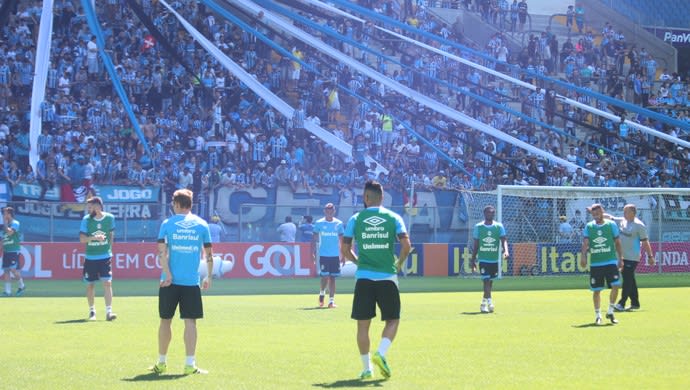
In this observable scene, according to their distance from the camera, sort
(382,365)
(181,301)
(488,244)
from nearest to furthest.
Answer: (382,365) < (181,301) < (488,244)

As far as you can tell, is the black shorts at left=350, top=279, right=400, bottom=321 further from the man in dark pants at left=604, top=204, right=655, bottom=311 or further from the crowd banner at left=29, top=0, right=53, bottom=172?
the crowd banner at left=29, top=0, right=53, bottom=172

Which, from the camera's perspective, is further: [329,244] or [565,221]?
[565,221]

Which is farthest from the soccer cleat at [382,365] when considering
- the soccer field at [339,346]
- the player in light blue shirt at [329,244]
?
the player in light blue shirt at [329,244]

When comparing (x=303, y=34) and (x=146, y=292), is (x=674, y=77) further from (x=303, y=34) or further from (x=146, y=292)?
(x=146, y=292)

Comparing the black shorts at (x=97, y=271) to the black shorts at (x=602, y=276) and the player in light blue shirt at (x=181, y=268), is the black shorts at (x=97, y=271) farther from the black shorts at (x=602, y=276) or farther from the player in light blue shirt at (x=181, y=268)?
the black shorts at (x=602, y=276)

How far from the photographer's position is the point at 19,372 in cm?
1132

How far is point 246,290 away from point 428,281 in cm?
660

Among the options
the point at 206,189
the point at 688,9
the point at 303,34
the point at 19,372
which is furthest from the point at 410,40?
the point at 19,372

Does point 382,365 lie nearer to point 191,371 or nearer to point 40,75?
point 191,371

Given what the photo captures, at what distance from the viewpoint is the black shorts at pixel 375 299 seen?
1112 cm

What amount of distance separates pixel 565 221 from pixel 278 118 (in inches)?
416

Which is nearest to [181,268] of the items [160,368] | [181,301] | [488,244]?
[181,301]

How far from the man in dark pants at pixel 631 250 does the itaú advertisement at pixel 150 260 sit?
1359cm

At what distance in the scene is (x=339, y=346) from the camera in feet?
46.0
